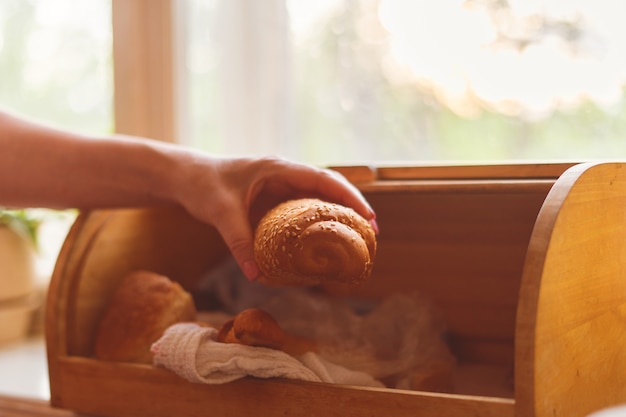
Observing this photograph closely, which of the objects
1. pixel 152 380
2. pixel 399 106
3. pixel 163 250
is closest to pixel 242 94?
pixel 399 106

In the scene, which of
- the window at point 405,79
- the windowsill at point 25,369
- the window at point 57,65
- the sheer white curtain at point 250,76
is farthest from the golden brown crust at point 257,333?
the window at point 57,65

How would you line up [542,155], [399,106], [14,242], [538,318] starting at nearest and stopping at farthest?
[538,318]
[542,155]
[399,106]
[14,242]

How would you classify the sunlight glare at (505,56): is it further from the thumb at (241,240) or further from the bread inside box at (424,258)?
the thumb at (241,240)

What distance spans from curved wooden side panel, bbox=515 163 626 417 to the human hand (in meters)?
0.26

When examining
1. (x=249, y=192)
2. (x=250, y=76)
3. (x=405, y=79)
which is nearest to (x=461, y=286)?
(x=249, y=192)

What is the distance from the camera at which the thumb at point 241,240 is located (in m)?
0.91

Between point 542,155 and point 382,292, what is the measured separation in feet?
1.37

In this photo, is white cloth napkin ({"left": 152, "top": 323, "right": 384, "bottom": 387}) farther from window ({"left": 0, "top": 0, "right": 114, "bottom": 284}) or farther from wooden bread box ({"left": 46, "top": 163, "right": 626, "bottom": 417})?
window ({"left": 0, "top": 0, "right": 114, "bottom": 284})

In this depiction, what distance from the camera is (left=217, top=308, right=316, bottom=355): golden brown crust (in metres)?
0.85

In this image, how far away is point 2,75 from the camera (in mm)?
1925

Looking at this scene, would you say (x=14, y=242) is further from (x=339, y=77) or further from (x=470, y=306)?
(x=470, y=306)

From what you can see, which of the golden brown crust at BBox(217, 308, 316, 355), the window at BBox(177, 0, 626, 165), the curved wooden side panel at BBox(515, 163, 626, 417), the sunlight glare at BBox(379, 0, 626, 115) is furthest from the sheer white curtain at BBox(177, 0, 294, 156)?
the curved wooden side panel at BBox(515, 163, 626, 417)

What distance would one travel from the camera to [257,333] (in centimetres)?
85

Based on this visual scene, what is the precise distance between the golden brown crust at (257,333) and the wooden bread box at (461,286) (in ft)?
0.15
